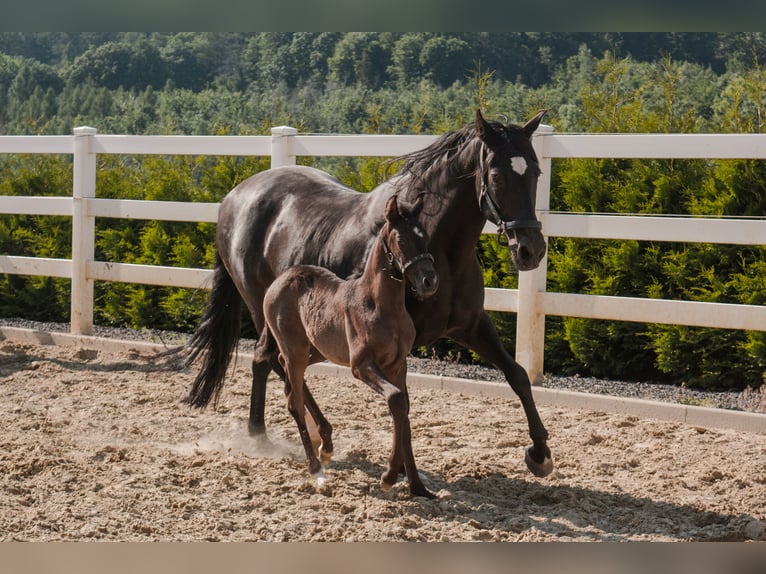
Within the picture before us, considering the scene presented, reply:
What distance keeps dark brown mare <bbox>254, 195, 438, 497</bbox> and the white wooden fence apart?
2399mm

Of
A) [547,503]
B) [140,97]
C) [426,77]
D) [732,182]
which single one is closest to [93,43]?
[140,97]

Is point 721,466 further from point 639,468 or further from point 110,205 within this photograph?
point 110,205

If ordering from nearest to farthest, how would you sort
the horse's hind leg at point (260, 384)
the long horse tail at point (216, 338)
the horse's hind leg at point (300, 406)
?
1. the horse's hind leg at point (300, 406)
2. the horse's hind leg at point (260, 384)
3. the long horse tail at point (216, 338)

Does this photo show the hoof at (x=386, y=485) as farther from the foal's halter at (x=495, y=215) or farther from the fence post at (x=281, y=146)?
the fence post at (x=281, y=146)

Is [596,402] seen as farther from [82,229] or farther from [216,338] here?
[82,229]

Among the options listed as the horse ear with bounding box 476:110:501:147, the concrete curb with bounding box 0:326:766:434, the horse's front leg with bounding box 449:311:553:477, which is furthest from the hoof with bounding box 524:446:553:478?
the concrete curb with bounding box 0:326:766:434

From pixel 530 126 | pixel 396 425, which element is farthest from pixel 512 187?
pixel 396 425

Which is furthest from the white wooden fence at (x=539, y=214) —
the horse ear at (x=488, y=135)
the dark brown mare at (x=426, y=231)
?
the horse ear at (x=488, y=135)

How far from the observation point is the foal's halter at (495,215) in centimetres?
372

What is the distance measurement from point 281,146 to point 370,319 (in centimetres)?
366

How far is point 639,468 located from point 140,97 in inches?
965

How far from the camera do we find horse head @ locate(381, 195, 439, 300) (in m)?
3.52

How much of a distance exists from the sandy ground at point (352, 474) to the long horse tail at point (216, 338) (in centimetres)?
26

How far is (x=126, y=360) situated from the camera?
Result: 735 centimetres
